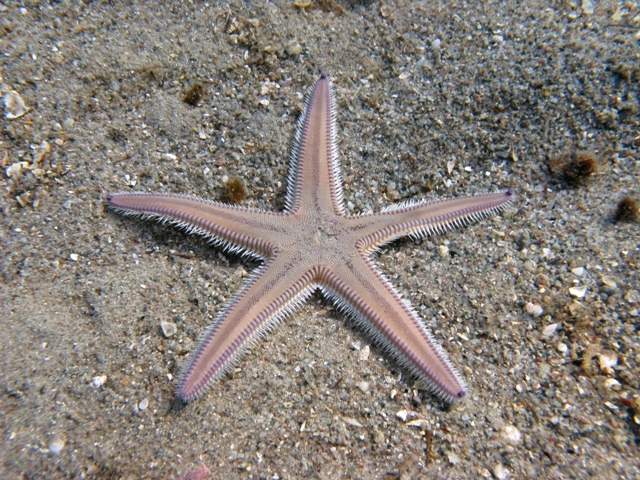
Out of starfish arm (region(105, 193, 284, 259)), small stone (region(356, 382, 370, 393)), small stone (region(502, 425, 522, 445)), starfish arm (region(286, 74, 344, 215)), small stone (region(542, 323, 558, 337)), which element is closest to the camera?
small stone (region(502, 425, 522, 445))

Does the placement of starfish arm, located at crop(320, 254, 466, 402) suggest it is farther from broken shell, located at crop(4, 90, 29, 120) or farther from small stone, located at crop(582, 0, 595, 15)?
small stone, located at crop(582, 0, 595, 15)

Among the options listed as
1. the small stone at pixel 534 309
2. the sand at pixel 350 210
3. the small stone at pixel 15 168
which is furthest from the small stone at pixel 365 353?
the small stone at pixel 15 168

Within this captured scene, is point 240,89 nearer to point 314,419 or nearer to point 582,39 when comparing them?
point 314,419

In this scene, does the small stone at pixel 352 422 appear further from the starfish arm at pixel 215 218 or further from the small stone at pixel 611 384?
the small stone at pixel 611 384

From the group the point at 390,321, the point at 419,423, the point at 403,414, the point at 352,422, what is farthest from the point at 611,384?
the point at 352,422

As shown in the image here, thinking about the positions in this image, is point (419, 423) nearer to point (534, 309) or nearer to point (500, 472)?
point (500, 472)

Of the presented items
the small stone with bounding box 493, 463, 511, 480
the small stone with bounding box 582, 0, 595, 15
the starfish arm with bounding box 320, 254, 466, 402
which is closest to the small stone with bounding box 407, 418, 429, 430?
the starfish arm with bounding box 320, 254, 466, 402
